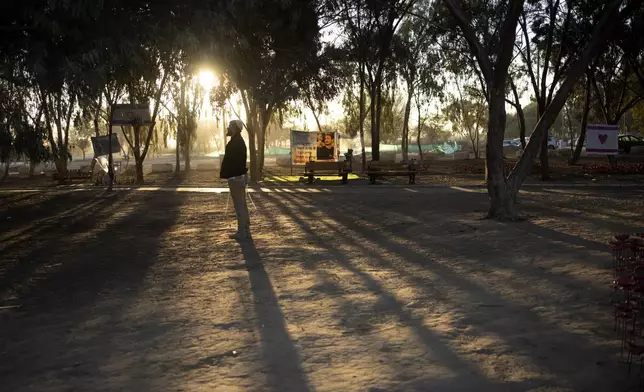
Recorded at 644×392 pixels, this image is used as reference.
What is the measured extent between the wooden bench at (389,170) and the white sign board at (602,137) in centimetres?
792

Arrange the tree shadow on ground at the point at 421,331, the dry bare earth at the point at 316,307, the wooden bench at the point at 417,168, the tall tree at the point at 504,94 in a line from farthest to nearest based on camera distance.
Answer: the wooden bench at the point at 417,168 → the tall tree at the point at 504,94 → the dry bare earth at the point at 316,307 → the tree shadow on ground at the point at 421,331

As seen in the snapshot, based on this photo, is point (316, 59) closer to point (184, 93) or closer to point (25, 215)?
point (184, 93)

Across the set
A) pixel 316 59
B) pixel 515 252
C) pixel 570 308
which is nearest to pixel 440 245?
pixel 515 252

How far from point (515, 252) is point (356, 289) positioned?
2857mm

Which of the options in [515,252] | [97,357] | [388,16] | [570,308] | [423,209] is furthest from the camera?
[388,16]

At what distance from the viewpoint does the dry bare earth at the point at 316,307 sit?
13.1 feet

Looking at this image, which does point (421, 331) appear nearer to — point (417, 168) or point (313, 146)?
point (313, 146)

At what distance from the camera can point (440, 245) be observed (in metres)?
8.94

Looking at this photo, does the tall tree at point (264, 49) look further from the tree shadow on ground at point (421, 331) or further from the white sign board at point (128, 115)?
the tree shadow on ground at point (421, 331)

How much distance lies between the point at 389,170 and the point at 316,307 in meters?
17.5

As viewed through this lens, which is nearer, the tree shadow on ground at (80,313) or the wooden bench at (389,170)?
the tree shadow on ground at (80,313)

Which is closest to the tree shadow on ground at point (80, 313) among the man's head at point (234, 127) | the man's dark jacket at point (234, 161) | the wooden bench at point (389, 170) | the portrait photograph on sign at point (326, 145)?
the man's dark jacket at point (234, 161)

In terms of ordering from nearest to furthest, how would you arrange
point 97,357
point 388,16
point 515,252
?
point 97,357, point 515,252, point 388,16

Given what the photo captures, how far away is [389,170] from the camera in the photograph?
2281 centimetres
